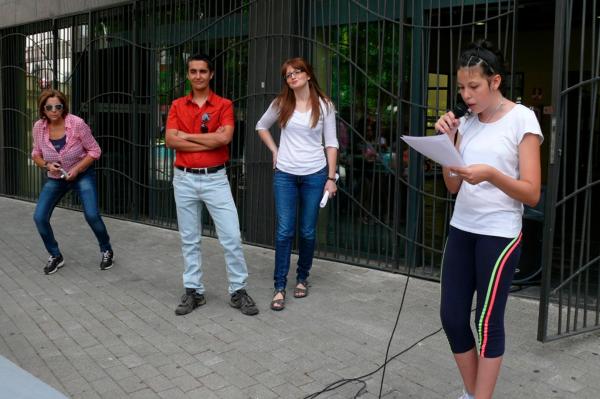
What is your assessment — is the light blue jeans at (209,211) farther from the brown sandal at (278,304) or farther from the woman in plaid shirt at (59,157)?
the woman in plaid shirt at (59,157)

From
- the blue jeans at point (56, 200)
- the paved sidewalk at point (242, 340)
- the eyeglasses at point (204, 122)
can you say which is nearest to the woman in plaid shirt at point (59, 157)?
the blue jeans at point (56, 200)

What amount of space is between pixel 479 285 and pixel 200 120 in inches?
107

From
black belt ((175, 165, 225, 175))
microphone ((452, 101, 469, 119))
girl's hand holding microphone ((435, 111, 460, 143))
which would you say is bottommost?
black belt ((175, 165, 225, 175))

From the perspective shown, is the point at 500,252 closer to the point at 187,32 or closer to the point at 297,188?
the point at 297,188

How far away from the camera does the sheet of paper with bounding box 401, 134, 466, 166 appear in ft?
8.79

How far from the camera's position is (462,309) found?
3.08 m

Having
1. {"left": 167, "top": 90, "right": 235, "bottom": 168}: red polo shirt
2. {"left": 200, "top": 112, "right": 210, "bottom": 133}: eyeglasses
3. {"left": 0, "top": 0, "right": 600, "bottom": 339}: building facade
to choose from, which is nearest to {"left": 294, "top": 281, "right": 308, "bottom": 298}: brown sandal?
{"left": 0, "top": 0, "right": 600, "bottom": 339}: building facade

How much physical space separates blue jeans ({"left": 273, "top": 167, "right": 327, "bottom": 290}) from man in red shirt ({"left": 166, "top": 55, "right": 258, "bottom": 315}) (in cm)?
36

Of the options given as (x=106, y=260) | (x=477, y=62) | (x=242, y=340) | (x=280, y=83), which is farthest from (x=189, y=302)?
(x=477, y=62)

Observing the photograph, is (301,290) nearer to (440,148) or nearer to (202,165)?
(202,165)

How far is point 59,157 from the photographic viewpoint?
6.22 meters

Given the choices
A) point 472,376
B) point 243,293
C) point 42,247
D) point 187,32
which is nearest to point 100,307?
point 243,293

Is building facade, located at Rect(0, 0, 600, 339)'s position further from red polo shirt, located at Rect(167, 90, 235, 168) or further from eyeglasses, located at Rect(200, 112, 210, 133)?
eyeglasses, located at Rect(200, 112, 210, 133)

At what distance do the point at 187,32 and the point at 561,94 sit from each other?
5.57m
